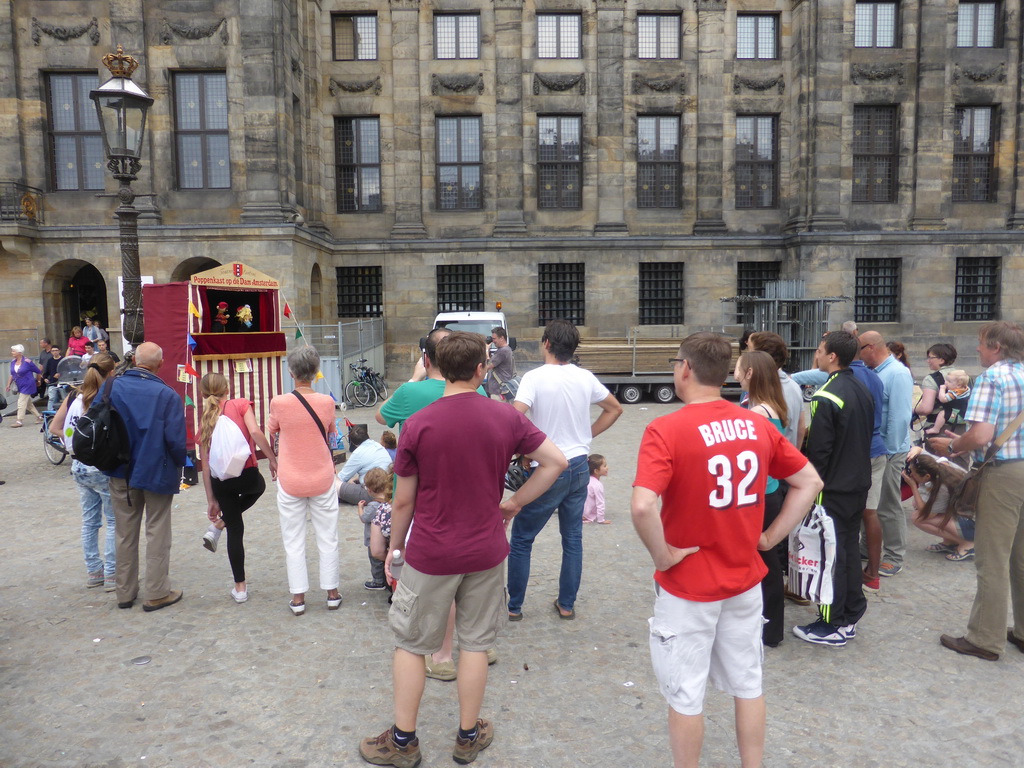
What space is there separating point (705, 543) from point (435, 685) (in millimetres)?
2276

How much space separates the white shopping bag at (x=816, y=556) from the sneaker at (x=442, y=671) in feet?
7.47

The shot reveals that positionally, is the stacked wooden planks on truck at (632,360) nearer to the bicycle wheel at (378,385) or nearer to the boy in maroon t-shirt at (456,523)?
the bicycle wheel at (378,385)

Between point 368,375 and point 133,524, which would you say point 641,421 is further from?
point 133,524

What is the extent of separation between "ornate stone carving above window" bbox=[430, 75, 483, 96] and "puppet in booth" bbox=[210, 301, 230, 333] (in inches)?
545

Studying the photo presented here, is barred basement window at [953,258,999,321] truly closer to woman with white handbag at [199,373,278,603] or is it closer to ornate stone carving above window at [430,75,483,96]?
ornate stone carving above window at [430,75,483,96]

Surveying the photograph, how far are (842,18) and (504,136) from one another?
10.7m

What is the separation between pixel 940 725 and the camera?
12.8 ft

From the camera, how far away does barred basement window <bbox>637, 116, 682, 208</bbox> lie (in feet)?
75.7

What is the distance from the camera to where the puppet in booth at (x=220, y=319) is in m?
11.2

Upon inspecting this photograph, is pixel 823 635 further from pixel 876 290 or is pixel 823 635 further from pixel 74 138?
pixel 74 138

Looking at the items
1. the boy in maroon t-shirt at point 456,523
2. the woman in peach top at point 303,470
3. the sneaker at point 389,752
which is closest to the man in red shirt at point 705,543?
the boy in maroon t-shirt at point 456,523

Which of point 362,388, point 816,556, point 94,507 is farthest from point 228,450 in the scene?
point 362,388

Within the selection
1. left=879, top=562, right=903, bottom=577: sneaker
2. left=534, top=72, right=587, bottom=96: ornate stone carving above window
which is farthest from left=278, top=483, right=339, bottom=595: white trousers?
left=534, top=72, right=587, bottom=96: ornate stone carving above window

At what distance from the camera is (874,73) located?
22.3m
